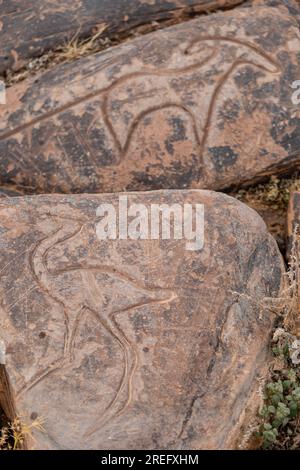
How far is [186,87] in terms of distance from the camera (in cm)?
483

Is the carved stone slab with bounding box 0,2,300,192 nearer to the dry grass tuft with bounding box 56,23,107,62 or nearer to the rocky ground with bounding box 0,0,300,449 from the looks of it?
the rocky ground with bounding box 0,0,300,449

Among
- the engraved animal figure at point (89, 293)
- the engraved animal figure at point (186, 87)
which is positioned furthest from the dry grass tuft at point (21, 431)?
the engraved animal figure at point (186, 87)

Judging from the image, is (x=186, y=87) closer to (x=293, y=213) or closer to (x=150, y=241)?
(x=293, y=213)

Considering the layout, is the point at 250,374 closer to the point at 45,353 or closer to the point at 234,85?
the point at 45,353

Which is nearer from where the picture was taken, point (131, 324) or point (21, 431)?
point (21, 431)

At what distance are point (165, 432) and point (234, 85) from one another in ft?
6.92

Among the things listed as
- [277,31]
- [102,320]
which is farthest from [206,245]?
[277,31]

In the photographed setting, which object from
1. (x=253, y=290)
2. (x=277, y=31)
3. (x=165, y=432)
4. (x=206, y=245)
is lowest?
(x=165, y=432)

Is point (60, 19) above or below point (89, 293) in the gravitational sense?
above

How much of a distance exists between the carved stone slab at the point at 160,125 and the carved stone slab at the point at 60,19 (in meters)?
0.45

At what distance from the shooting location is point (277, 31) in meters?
5.01

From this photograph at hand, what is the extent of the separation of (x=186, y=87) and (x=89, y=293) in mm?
1518

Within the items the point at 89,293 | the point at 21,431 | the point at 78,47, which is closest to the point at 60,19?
the point at 78,47

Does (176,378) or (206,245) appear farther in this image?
(206,245)
